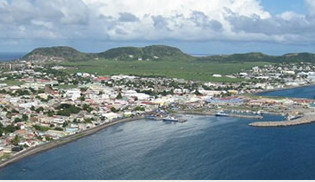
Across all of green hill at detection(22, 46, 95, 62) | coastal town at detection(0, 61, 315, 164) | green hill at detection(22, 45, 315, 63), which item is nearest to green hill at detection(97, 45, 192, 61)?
green hill at detection(22, 45, 315, 63)

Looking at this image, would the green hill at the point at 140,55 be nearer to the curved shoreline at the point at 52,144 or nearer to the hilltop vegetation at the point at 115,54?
the hilltop vegetation at the point at 115,54

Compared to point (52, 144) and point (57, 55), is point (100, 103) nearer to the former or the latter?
point (52, 144)

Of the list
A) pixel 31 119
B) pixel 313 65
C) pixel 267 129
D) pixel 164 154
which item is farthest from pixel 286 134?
pixel 313 65

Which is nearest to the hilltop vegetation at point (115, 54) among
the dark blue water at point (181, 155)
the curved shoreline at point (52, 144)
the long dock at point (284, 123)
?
the curved shoreline at point (52, 144)

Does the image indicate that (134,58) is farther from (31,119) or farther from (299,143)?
(299,143)

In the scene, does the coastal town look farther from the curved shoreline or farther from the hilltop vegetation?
the hilltop vegetation
